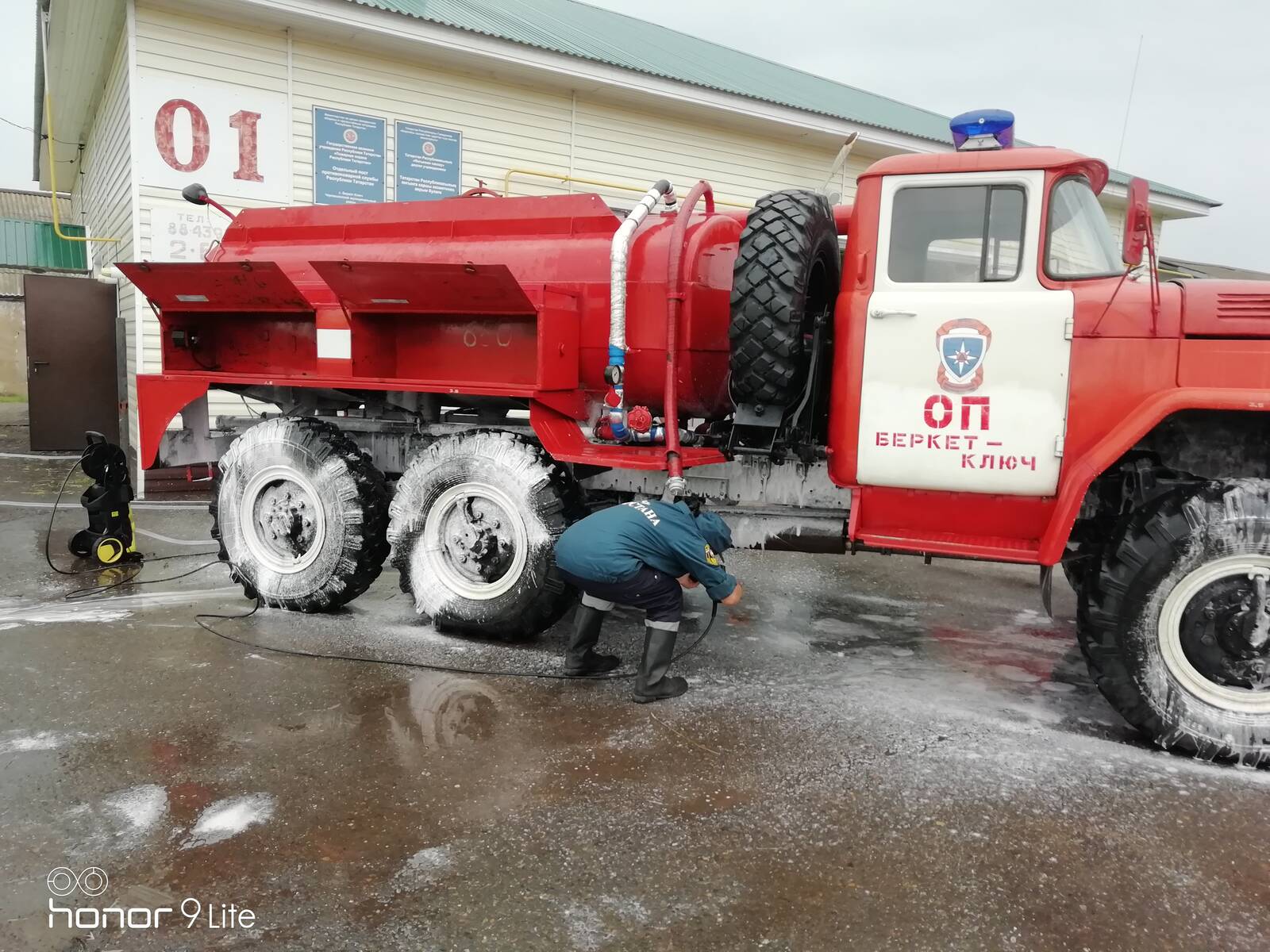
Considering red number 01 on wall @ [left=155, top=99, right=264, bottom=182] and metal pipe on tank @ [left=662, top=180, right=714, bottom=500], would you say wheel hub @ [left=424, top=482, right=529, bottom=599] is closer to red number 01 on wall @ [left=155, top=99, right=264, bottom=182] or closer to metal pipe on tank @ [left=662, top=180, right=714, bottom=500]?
metal pipe on tank @ [left=662, top=180, right=714, bottom=500]

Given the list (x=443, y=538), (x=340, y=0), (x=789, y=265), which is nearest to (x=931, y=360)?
(x=789, y=265)

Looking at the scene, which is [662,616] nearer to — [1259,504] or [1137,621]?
[1137,621]

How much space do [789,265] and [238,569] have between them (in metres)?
4.10

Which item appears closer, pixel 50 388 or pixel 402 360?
pixel 402 360

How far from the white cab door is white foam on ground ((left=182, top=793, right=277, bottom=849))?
10.3 feet

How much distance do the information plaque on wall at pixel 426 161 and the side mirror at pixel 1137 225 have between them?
8093 millimetres

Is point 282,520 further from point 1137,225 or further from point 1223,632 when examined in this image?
point 1223,632

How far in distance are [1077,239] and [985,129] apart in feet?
2.50

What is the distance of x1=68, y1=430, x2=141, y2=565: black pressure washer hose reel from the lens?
688 centimetres

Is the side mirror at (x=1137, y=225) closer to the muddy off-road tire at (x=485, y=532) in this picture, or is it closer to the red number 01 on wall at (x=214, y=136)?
the muddy off-road tire at (x=485, y=532)

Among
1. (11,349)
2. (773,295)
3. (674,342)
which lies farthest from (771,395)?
(11,349)

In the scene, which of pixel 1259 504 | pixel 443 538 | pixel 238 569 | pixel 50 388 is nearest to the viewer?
pixel 1259 504

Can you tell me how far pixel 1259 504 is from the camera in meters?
3.81

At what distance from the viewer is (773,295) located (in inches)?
181
